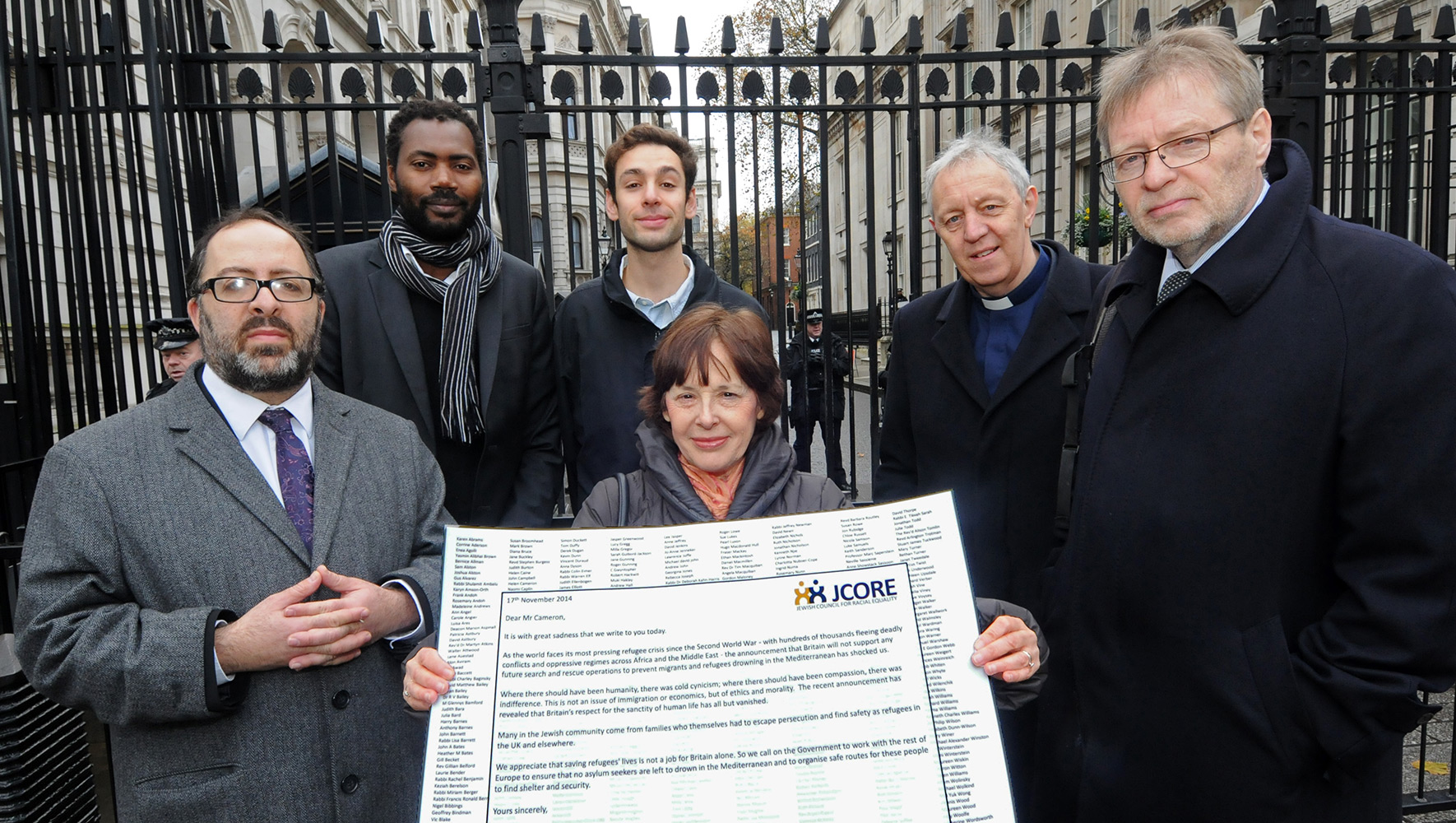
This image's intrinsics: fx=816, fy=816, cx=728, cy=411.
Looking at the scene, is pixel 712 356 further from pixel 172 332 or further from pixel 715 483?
pixel 172 332

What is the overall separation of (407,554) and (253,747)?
20.9 inches

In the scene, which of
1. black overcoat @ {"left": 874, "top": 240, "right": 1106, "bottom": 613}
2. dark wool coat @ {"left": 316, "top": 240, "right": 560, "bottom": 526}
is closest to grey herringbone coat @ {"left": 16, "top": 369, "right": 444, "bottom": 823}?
dark wool coat @ {"left": 316, "top": 240, "right": 560, "bottom": 526}

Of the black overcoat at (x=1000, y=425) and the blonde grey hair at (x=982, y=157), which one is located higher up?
the blonde grey hair at (x=982, y=157)

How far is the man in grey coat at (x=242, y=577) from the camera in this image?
1.76 m

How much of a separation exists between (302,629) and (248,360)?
678 millimetres

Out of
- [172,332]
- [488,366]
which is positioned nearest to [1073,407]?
[488,366]

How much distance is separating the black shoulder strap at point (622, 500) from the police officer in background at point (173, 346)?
8.12ft

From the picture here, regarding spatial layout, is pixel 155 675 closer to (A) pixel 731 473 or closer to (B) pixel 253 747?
(B) pixel 253 747

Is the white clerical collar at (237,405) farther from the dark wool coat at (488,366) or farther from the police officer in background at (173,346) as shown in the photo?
the police officer in background at (173,346)

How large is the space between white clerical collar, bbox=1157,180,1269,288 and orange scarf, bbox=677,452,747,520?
1.14 m

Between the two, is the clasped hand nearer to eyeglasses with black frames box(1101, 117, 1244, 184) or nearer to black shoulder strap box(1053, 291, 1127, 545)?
black shoulder strap box(1053, 291, 1127, 545)

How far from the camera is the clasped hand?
1.78 metres

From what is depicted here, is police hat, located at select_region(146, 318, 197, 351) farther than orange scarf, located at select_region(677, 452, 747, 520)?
Yes

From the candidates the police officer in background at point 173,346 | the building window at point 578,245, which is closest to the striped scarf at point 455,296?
the building window at point 578,245
